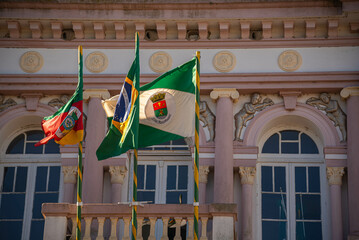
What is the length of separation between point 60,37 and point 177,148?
4.04 metres

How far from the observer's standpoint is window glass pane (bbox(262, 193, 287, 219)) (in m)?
20.7

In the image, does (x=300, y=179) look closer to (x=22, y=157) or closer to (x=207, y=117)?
A: (x=207, y=117)

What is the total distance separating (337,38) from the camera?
21266mm

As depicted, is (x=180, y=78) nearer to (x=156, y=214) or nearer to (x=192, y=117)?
(x=192, y=117)

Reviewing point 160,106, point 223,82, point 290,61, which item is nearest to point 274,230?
point 223,82

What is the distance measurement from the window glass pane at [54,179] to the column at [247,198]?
14.8ft

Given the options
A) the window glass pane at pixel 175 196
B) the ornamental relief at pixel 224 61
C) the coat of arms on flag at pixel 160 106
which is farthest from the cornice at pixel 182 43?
the coat of arms on flag at pixel 160 106

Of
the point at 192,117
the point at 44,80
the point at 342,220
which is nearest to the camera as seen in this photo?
the point at 192,117

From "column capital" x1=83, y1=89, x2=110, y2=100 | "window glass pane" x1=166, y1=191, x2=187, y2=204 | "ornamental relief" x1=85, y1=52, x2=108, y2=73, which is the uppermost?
"ornamental relief" x1=85, y1=52, x2=108, y2=73

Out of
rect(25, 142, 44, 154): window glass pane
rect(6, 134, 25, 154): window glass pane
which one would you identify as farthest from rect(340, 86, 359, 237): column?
rect(6, 134, 25, 154): window glass pane

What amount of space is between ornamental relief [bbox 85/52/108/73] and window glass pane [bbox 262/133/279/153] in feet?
14.5

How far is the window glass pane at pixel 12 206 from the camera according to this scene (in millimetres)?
21266

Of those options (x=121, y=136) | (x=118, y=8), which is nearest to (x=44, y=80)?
(x=118, y=8)

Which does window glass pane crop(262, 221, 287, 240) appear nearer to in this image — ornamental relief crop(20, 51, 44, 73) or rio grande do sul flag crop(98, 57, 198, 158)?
rio grande do sul flag crop(98, 57, 198, 158)
